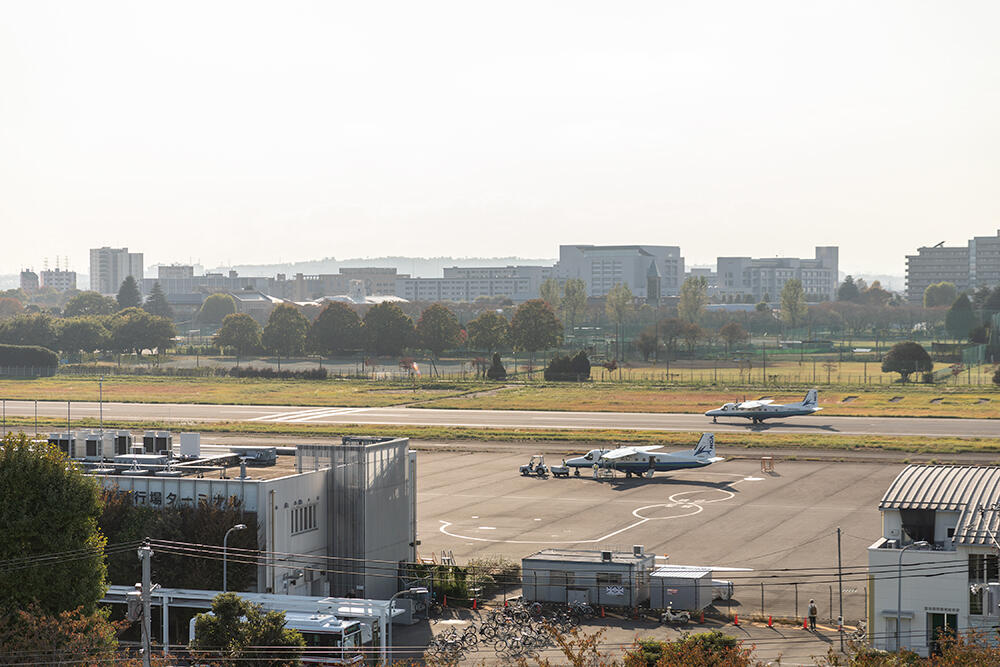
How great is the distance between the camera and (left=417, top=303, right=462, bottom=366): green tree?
196125 mm

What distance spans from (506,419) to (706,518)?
53.1 m

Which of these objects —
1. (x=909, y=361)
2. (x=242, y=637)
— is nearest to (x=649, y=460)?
(x=242, y=637)

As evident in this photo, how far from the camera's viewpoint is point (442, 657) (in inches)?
1613

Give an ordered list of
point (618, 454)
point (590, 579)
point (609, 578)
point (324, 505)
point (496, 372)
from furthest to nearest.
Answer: point (496, 372) < point (618, 454) < point (590, 579) < point (324, 505) < point (609, 578)

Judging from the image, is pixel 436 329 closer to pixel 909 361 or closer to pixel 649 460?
pixel 909 361

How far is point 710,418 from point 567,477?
3806 cm

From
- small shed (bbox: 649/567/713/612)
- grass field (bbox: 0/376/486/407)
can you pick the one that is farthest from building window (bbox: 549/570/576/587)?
grass field (bbox: 0/376/486/407)

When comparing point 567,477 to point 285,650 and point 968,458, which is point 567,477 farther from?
point 285,650

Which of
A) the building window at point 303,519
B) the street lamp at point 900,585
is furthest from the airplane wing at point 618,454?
the street lamp at point 900,585

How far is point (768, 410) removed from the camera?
111 metres

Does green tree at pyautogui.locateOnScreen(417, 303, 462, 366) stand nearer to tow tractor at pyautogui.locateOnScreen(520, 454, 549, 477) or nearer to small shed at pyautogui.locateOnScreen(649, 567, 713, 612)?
tow tractor at pyautogui.locateOnScreen(520, 454, 549, 477)

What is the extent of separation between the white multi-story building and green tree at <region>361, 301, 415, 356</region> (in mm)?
157219

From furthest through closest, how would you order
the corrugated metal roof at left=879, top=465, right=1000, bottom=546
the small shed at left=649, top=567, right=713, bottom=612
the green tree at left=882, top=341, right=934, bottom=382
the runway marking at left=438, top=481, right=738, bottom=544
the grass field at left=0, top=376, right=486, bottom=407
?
the green tree at left=882, top=341, right=934, bottom=382
the grass field at left=0, top=376, right=486, bottom=407
the runway marking at left=438, top=481, right=738, bottom=544
the small shed at left=649, top=567, right=713, bottom=612
the corrugated metal roof at left=879, top=465, right=1000, bottom=546

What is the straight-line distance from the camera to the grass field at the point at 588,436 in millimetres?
93125
